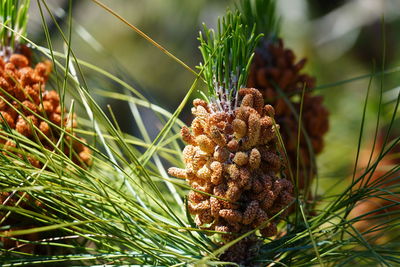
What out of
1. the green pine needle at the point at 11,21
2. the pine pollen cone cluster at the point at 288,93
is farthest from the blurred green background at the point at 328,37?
the green pine needle at the point at 11,21

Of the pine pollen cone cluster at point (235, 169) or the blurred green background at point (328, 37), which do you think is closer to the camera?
the pine pollen cone cluster at point (235, 169)

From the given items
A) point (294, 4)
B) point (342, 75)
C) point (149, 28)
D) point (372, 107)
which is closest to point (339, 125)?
point (372, 107)

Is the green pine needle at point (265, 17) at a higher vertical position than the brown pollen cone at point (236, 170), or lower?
higher

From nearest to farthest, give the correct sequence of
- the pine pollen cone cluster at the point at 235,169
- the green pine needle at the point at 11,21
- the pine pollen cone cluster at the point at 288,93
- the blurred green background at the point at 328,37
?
the pine pollen cone cluster at the point at 235,169 < the green pine needle at the point at 11,21 < the pine pollen cone cluster at the point at 288,93 < the blurred green background at the point at 328,37

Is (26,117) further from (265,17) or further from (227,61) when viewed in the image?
(265,17)

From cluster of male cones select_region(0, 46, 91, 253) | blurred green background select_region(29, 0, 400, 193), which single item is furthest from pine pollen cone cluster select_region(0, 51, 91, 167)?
blurred green background select_region(29, 0, 400, 193)

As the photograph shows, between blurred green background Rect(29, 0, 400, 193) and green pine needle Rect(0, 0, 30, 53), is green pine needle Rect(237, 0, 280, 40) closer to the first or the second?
green pine needle Rect(0, 0, 30, 53)

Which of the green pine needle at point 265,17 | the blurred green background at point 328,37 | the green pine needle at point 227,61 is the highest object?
the blurred green background at point 328,37

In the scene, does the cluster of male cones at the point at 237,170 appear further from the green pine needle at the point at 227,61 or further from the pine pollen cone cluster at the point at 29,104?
the pine pollen cone cluster at the point at 29,104

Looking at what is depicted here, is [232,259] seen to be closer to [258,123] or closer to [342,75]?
[258,123]
